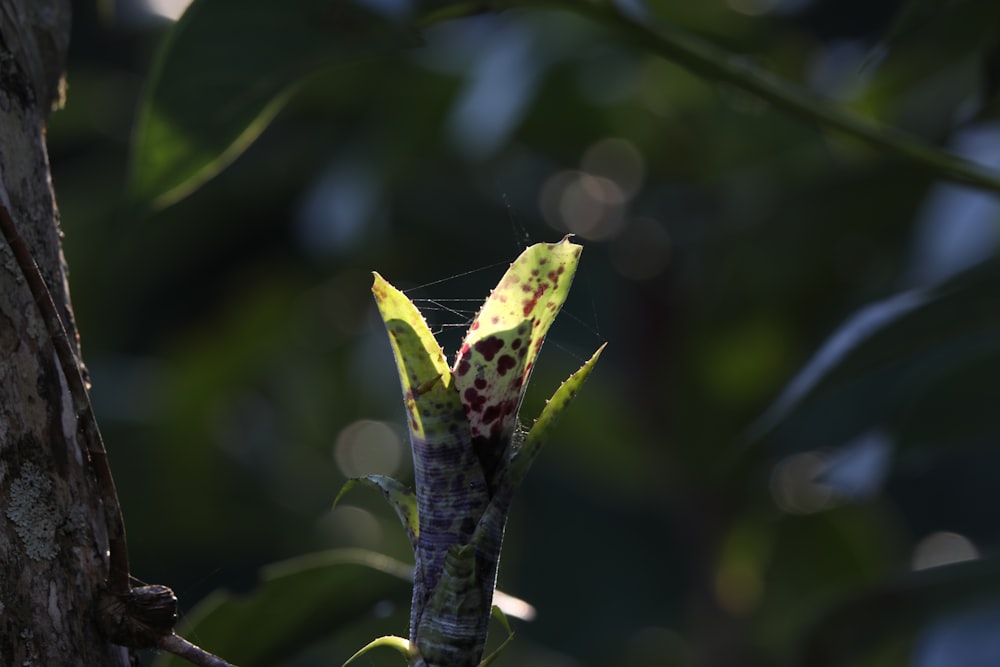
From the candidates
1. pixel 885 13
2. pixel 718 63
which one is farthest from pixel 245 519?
pixel 718 63

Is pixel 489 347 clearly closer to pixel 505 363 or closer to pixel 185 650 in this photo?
pixel 505 363

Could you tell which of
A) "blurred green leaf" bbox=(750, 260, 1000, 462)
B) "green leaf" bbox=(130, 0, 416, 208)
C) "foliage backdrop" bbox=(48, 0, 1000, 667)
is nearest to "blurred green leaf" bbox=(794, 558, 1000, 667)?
"blurred green leaf" bbox=(750, 260, 1000, 462)

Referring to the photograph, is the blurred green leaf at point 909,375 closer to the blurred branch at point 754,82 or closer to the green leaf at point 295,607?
the blurred branch at point 754,82

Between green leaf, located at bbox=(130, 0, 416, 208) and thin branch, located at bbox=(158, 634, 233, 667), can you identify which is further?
green leaf, located at bbox=(130, 0, 416, 208)

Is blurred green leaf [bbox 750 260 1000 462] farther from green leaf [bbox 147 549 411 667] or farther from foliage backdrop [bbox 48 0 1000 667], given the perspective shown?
green leaf [bbox 147 549 411 667]

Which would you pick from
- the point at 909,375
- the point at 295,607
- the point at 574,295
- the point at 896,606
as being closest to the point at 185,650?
the point at 295,607

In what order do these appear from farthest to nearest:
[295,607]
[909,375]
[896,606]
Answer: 1. [909,375]
2. [896,606]
3. [295,607]

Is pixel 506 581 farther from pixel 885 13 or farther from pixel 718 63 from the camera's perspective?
pixel 718 63
